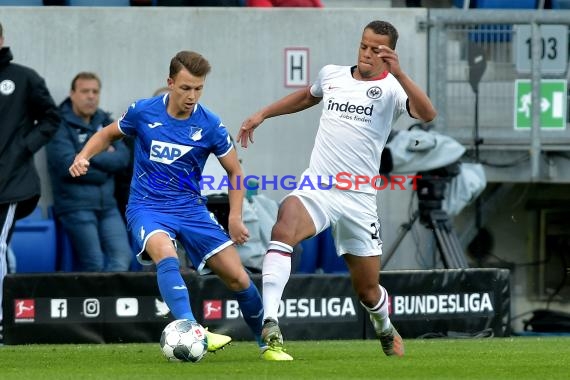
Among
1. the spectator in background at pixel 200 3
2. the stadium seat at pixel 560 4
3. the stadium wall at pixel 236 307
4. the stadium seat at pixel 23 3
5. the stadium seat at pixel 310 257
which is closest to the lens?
the stadium wall at pixel 236 307

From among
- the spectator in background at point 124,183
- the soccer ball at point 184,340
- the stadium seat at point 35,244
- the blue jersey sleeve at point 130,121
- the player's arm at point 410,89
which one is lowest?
the stadium seat at point 35,244

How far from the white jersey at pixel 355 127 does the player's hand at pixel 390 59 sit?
0.42 metres

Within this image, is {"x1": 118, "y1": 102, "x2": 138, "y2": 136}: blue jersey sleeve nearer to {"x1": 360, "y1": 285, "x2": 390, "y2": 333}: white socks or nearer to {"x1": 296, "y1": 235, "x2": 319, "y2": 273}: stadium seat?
{"x1": 360, "y1": 285, "x2": 390, "y2": 333}: white socks

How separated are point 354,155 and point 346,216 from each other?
389mm

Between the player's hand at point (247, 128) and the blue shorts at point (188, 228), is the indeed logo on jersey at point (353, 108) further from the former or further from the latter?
the blue shorts at point (188, 228)

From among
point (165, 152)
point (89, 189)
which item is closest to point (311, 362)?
point (165, 152)

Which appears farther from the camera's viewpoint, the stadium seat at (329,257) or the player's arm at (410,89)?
the stadium seat at (329,257)

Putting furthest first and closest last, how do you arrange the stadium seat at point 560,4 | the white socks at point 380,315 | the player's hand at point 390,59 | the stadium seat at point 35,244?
the stadium seat at point 560,4 → the stadium seat at point 35,244 → the white socks at point 380,315 → the player's hand at point 390,59

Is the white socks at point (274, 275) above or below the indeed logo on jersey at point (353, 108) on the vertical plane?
below

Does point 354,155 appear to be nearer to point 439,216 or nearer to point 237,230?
point 237,230

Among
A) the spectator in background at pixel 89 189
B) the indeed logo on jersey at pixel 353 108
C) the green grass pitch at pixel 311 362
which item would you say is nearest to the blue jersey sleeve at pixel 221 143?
the indeed logo on jersey at pixel 353 108

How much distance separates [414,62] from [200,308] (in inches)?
149

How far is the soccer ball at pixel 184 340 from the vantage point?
8430 millimetres

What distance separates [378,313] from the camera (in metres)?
9.59
